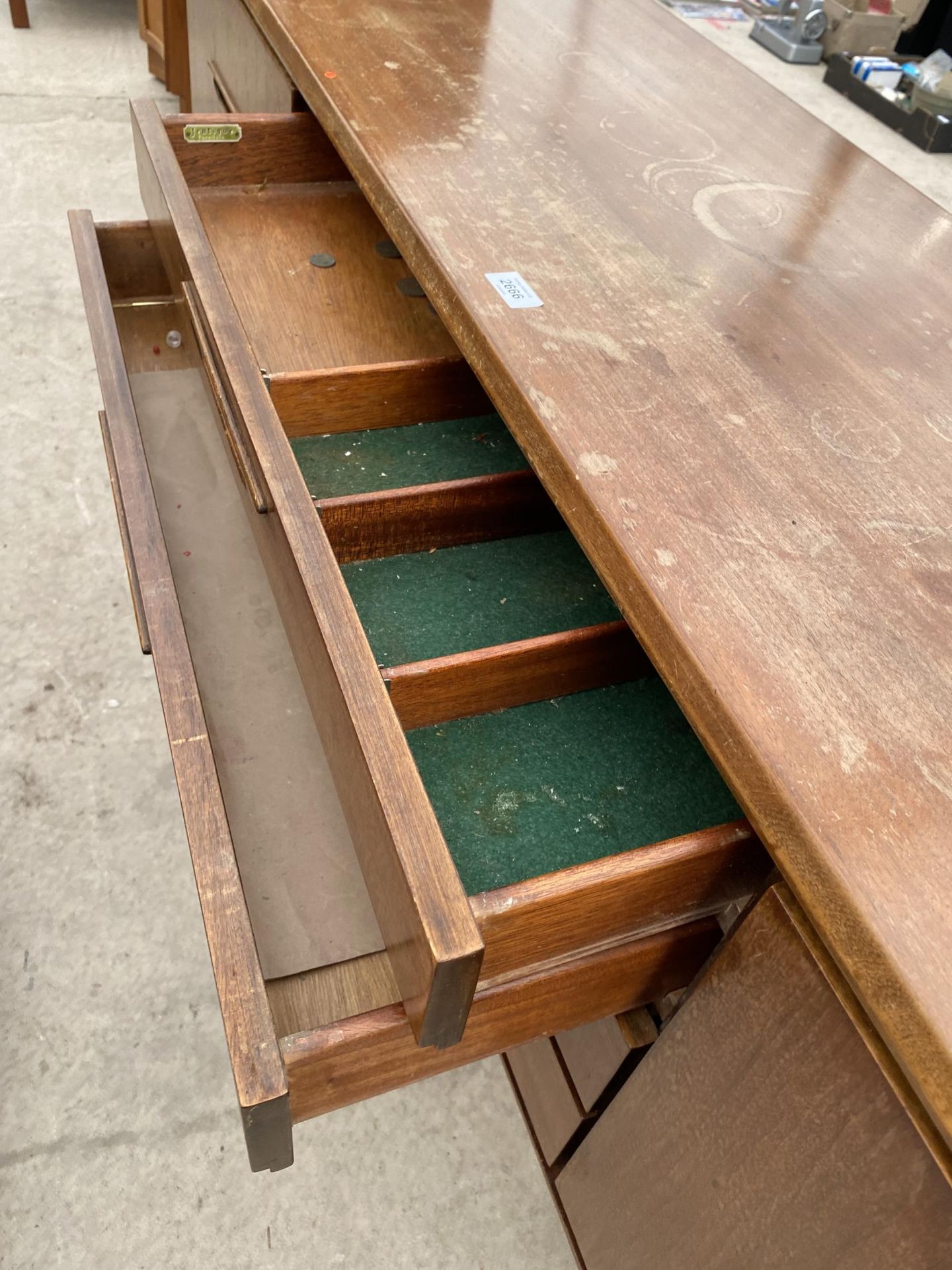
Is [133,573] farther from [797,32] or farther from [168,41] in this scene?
[797,32]

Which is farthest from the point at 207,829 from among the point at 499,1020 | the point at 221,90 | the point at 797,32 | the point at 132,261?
the point at 797,32

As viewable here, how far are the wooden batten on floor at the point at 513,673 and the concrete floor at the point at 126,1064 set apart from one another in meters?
0.55

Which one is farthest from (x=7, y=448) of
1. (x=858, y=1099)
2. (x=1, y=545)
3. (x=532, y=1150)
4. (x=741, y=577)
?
(x=858, y=1099)

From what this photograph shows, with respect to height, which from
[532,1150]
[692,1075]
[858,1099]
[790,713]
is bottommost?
[532,1150]

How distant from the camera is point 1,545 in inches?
57.8

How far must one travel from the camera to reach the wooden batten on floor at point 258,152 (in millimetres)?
1119

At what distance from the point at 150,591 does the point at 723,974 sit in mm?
493

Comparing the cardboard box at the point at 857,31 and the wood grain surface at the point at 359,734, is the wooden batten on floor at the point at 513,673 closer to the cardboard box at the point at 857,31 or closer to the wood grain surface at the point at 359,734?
the wood grain surface at the point at 359,734

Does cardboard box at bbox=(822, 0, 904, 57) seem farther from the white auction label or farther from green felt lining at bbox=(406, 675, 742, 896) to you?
green felt lining at bbox=(406, 675, 742, 896)

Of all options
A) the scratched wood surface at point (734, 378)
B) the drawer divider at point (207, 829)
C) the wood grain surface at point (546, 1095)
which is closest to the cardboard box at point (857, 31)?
the scratched wood surface at point (734, 378)

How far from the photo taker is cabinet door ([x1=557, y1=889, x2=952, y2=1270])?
43 cm

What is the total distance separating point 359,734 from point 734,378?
36 centimetres

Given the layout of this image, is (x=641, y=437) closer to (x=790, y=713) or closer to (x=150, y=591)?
(x=790, y=713)

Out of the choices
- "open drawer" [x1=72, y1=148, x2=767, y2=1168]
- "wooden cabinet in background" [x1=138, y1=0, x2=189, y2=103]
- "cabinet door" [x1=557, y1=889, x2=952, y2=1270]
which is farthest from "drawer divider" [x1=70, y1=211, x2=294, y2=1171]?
"wooden cabinet in background" [x1=138, y1=0, x2=189, y2=103]
